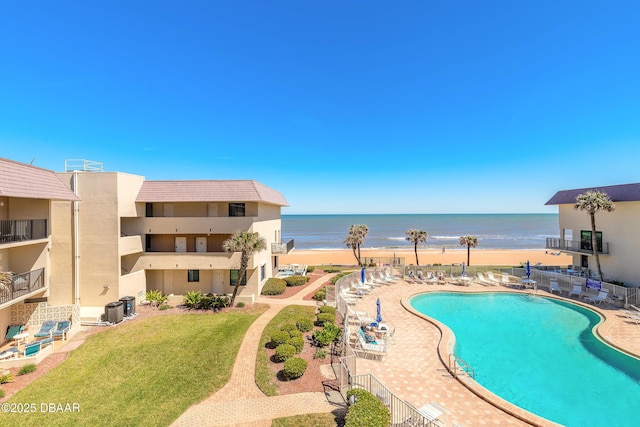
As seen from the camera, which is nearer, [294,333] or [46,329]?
[294,333]

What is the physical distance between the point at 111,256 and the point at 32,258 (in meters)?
3.70

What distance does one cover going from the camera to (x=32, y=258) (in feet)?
52.9

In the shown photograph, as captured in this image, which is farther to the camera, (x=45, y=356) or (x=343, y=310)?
(x=343, y=310)

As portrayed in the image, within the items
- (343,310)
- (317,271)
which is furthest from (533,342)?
(317,271)

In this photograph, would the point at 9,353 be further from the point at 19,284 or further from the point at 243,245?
the point at 243,245

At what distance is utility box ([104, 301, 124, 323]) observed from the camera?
1731 cm

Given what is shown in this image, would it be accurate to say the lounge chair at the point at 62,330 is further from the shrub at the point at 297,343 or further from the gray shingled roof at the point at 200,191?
the shrub at the point at 297,343

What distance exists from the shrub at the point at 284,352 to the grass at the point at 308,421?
3.43m

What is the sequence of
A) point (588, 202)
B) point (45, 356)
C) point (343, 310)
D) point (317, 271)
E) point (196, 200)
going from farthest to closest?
1. point (317, 271)
2. point (588, 202)
3. point (196, 200)
4. point (343, 310)
5. point (45, 356)

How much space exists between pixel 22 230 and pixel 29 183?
300 centimetres

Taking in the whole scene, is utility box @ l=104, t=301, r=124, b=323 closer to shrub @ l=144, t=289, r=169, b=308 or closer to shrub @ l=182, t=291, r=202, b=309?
shrub @ l=144, t=289, r=169, b=308

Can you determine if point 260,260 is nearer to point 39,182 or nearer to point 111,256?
point 111,256

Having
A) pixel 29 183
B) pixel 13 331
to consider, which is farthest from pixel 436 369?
pixel 13 331

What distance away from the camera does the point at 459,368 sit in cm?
1187
